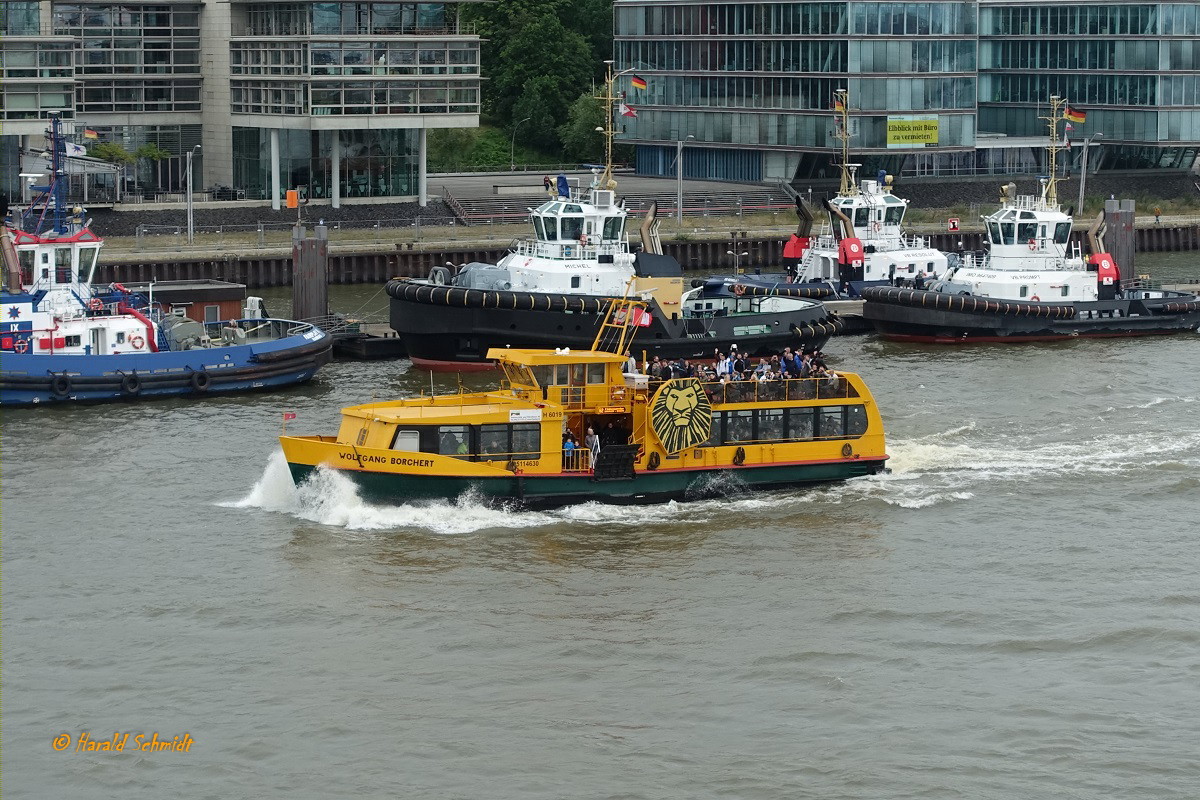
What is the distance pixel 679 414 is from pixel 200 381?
16.7m

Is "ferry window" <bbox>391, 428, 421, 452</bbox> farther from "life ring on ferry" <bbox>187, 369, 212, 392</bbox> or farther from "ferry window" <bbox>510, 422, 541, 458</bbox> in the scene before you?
"life ring on ferry" <bbox>187, 369, 212, 392</bbox>

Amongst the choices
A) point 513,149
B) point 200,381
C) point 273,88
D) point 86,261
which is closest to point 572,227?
point 200,381

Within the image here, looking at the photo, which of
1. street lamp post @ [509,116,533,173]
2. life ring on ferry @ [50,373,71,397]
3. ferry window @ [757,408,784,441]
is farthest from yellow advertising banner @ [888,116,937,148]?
ferry window @ [757,408,784,441]

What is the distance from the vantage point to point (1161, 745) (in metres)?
27.8

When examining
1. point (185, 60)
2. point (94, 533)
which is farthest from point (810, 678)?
point (185, 60)

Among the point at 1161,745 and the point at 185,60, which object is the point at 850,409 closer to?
the point at 1161,745

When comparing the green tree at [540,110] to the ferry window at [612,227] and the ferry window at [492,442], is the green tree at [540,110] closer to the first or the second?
the ferry window at [612,227]

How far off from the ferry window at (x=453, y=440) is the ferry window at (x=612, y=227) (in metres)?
21.9

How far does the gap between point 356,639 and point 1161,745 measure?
12.2 m

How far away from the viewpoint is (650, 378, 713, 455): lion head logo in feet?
127

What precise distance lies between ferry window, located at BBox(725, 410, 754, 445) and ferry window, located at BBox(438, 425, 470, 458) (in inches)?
216

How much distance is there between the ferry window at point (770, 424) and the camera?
132 feet

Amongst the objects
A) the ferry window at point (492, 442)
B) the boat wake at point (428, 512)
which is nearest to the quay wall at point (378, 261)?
the boat wake at point (428, 512)

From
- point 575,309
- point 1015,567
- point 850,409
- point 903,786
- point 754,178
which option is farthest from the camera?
point 754,178
